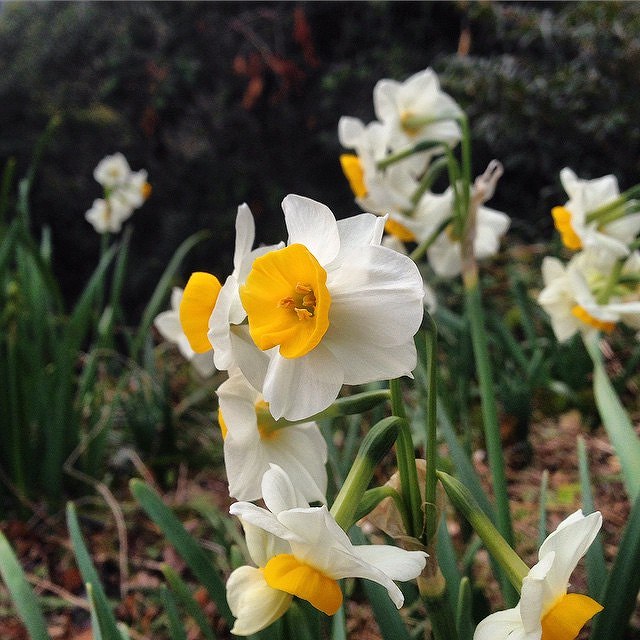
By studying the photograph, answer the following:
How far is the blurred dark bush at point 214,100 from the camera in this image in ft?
9.96

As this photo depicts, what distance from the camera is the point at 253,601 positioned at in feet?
2.00

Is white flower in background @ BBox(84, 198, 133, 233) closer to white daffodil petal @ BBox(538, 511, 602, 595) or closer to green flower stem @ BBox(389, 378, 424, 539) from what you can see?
green flower stem @ BBox(389, 378, 424, 539)

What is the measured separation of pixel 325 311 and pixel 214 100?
299 cm

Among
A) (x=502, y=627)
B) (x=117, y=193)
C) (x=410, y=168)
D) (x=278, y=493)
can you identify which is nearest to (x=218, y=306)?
(x=278, y=493)

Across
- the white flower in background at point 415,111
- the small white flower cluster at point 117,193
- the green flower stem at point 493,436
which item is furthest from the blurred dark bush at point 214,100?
the green flower stem at point 493,436

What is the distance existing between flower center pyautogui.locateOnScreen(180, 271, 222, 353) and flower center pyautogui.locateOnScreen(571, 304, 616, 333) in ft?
2.80

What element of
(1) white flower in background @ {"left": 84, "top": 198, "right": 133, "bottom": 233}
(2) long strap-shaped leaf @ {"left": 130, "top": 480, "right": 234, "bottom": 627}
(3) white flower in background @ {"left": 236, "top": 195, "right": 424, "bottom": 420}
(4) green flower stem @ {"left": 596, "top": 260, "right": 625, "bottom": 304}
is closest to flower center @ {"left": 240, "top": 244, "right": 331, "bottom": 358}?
(3) white flower in background @ {"left": 236, "top": 195, "right": 424, "bottom": 420}

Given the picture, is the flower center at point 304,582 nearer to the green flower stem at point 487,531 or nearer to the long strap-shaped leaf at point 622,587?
the green flower stem at point 487,531

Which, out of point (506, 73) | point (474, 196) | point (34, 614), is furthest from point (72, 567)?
point (506, 73)

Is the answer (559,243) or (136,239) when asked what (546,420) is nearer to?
(559,243)

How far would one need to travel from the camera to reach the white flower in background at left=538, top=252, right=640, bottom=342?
4.01 feet

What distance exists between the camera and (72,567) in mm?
1688

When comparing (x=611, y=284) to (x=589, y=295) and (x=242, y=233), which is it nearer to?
(x=589, y=295)

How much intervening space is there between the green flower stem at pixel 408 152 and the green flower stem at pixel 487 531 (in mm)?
860
